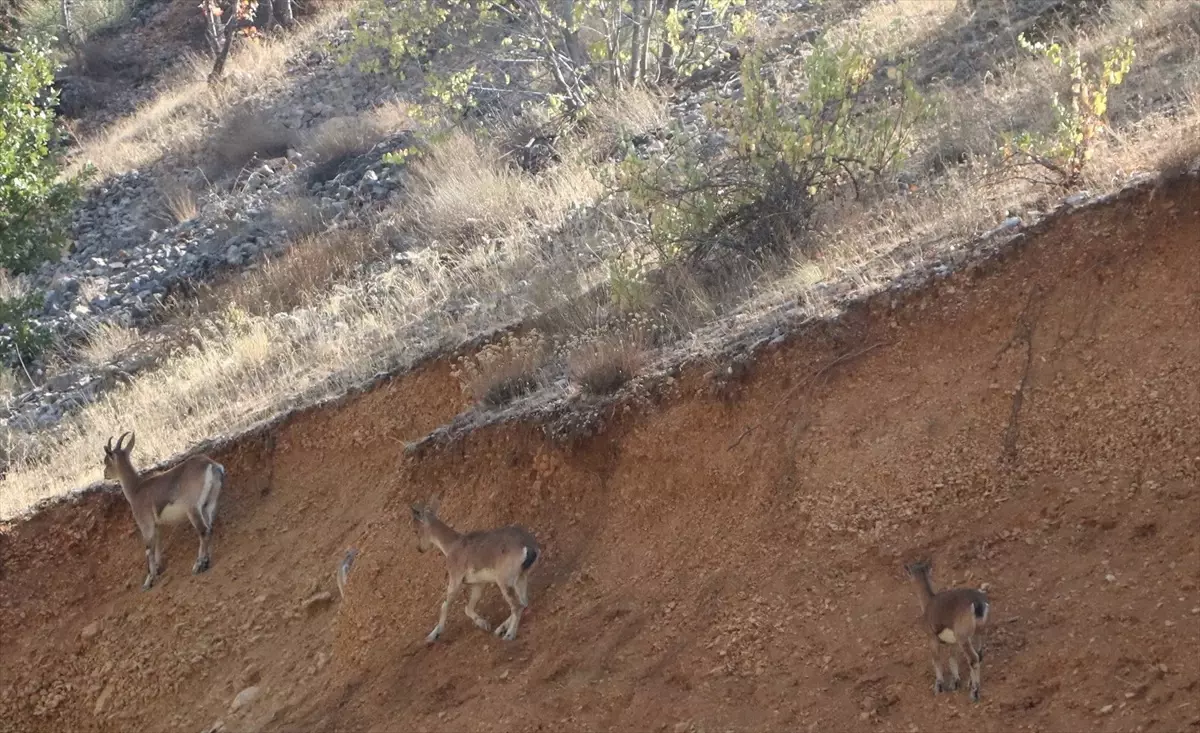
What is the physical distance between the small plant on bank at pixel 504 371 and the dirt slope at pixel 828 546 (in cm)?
48

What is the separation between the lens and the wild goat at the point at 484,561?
6.64 meters

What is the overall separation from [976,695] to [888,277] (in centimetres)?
278

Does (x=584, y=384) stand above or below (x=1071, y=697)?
above

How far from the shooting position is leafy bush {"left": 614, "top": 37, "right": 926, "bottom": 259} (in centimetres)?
925

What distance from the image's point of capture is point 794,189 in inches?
365

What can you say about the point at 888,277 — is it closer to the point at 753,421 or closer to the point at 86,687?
the point at 753,421

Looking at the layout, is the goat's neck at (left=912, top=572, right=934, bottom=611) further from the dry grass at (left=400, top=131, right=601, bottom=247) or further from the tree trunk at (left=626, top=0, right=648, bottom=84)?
the tree trunk at (left=626, top=0, right=648, bottom=84)

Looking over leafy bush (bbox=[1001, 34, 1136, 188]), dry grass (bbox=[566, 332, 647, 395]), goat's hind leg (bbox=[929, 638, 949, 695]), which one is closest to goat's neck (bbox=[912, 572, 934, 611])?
goat's hind leg (bbox=[929, 638, 949, 695])

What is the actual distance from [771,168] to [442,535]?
13.3 feet

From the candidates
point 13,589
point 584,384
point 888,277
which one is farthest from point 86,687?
point 888,277

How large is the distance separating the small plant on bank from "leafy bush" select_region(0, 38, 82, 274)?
816 cm

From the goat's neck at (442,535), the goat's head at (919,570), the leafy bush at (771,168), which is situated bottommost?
the goat's head at (919,570)

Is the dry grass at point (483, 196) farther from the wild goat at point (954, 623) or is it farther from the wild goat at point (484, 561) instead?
the wild goat at point (954, 623)

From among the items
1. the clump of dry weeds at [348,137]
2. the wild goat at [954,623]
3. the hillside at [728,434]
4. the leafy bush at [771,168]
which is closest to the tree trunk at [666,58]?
the hillside at [728,434]
